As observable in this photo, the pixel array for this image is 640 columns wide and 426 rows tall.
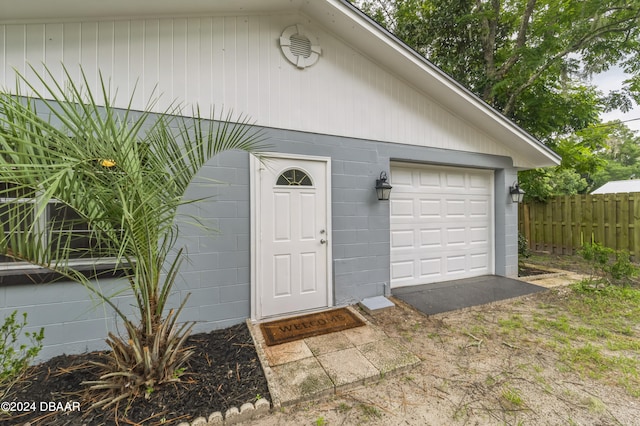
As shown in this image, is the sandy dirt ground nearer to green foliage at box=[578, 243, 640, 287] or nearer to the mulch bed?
the mulch bed

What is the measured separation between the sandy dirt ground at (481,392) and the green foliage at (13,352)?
2018 mm

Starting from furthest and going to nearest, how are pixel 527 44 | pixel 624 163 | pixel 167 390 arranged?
pixel 624 163 → pixel 527 44 → pixel 167 390

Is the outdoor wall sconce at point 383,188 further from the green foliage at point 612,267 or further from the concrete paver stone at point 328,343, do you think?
the green foliage at point 612,267

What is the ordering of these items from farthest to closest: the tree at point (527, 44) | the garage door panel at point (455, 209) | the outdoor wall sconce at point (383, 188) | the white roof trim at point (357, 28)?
the tree at point (527, 44) < the garage door panel at point (455, 209) < the outdoor wall sconce at point (383, 188) < the white roof trim at point (357, 28)

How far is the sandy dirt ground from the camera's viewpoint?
1.75 meters

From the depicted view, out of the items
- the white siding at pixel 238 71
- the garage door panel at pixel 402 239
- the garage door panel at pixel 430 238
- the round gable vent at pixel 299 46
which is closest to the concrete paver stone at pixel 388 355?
the garage door panel at pixel 402 239

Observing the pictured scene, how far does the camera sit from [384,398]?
194 centimetres

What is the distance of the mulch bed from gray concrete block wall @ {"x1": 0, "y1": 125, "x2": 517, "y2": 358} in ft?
1.20

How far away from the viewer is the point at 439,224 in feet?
15.0

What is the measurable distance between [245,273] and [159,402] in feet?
4.66

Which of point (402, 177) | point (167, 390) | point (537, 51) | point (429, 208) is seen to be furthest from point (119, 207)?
point (537, 51)

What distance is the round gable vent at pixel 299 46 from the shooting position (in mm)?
3260

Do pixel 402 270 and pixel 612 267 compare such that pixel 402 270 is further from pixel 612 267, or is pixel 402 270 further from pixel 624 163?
pixel 624 163

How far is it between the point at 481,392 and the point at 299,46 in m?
4.20
